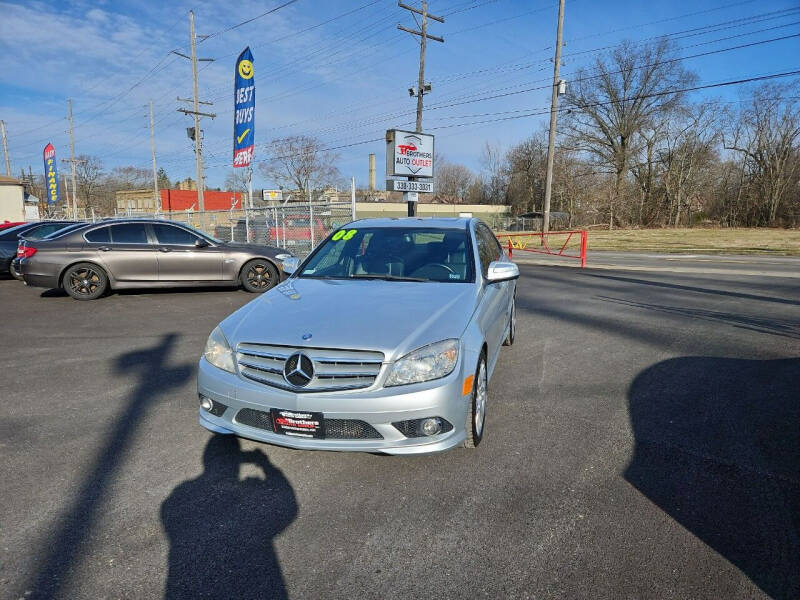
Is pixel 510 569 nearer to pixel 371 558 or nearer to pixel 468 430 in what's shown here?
pixel 371 558

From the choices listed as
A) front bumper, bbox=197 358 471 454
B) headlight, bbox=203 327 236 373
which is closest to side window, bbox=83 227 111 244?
headlight, bbox=203 327 236 373

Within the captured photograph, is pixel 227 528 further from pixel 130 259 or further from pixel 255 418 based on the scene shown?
pixel 130 259

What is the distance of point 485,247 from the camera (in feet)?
17.0

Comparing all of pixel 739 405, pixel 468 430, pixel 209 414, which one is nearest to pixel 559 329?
pixel 739 405

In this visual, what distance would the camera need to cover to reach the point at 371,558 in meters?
2.42

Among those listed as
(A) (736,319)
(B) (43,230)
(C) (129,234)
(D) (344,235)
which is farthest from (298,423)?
(B) (43,230)

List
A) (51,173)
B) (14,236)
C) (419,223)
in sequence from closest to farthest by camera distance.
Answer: (419,223), (14,236), (51,173)

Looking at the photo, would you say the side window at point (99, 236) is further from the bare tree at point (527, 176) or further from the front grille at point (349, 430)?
the bare tree at point (527, 176)

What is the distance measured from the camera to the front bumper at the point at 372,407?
2809 millimetres

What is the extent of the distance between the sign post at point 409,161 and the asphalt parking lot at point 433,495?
40.6 feet

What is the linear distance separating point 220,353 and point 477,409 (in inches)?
67.8

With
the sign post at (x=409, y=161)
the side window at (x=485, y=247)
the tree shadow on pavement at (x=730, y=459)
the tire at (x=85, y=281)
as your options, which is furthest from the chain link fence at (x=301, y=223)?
the tree shadow on pavement at (x=730, y=459)

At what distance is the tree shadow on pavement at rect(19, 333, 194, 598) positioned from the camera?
2.29 metres

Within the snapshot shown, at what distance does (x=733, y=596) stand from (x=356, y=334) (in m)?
2.17
